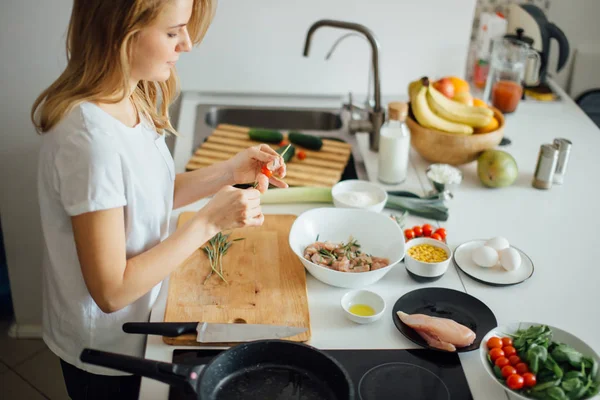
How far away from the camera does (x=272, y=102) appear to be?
2.43 m

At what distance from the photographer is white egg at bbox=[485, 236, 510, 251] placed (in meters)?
1.55

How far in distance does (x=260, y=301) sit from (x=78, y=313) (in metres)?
0.38

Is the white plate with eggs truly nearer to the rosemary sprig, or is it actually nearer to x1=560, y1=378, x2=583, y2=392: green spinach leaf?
x1=560, y1=378, x2=583, y2=392: green spinach leaf

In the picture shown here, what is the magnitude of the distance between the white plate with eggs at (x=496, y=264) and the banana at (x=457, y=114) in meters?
0.53

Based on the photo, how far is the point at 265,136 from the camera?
6.94ft

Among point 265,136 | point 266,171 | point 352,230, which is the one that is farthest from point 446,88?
point 266,171

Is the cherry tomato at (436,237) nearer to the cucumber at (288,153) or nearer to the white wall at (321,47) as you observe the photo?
the cucumber at (288,153)

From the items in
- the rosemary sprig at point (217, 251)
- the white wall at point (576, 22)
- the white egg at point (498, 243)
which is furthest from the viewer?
the white wall at point (576, 22)

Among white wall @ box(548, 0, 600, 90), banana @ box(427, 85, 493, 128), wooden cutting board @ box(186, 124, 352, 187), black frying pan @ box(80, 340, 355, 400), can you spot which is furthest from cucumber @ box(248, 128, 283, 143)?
white wall @ box(548, 0, 600, 90)

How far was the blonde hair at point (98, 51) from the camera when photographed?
1131 millimetres

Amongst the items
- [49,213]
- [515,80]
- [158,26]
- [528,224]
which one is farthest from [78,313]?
[515,80]

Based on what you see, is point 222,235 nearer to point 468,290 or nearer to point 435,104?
point 468,290

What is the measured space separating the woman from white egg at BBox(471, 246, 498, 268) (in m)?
0.54

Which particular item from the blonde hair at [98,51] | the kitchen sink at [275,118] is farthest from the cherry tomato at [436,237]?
the kitchen sink at [275,118]
